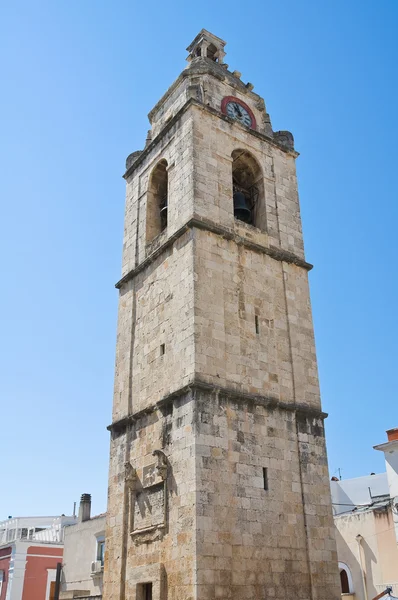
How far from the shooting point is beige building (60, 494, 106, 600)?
23359 millimetres

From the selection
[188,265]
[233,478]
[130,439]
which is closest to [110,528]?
[130,439]

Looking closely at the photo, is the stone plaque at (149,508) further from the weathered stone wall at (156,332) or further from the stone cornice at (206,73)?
the stone cornice at (206,73)

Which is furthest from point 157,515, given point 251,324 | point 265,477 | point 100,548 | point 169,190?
point 100,548

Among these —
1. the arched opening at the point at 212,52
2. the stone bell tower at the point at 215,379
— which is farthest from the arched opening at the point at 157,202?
the arched opening at the point at 212,52

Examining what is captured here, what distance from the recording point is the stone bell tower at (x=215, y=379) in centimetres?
1115

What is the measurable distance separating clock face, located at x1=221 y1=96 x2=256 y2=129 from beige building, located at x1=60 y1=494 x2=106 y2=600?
16.3 metres

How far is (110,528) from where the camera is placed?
13352 millimetres

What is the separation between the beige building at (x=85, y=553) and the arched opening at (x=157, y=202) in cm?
1344

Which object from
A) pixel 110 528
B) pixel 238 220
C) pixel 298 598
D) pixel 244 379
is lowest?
pixel 298 598

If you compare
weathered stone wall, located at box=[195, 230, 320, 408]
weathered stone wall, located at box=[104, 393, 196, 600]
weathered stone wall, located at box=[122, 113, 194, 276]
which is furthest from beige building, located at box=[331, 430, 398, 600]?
weathered stone wall, located at box=[122, 113, 194, 276]

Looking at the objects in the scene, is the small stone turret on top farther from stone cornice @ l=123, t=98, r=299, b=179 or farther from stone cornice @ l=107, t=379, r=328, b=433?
stone cornice @ l=107, t=379, r=328, b=433

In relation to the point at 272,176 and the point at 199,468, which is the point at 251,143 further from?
the point at 199,468

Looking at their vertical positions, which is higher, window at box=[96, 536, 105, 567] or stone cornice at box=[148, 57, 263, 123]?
stone cornice at box=[148, 57, 263, 123]

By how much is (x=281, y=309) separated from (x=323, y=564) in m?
5.53
